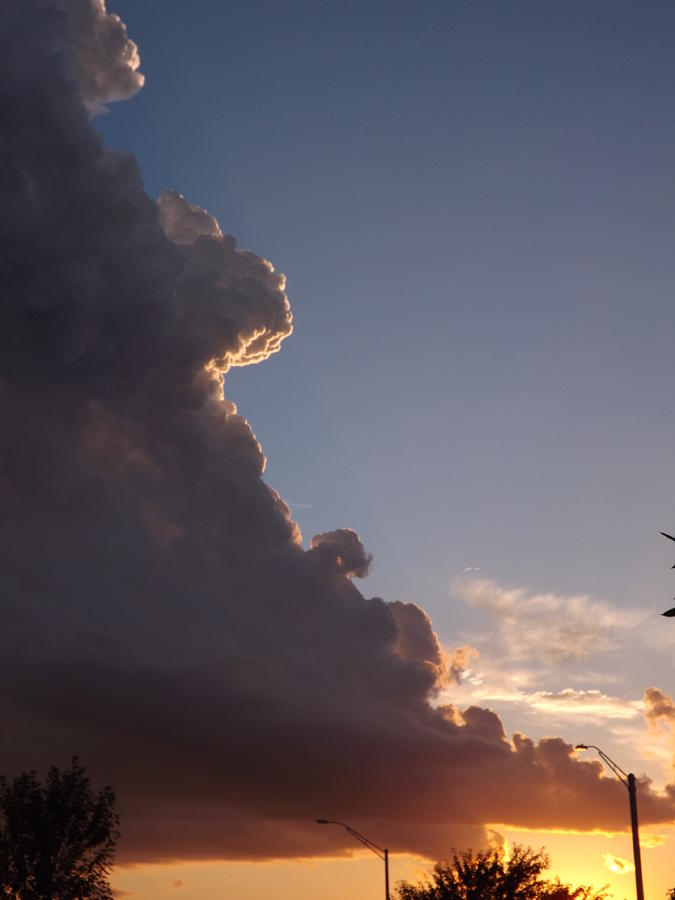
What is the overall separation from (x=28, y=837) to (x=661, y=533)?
39.2 m

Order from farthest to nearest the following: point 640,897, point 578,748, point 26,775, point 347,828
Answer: point 347,828, point 26,775, point 578,748, point 640,897

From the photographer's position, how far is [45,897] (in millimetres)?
41719

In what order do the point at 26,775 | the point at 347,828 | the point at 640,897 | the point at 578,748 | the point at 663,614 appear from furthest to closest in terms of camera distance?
the point at 347,828, the point at 26,775, the point at 578,748, the point at 640,897, the point at 663,614

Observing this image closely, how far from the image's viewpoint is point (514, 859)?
6012cm

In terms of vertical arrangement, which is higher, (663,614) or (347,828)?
(347,828)

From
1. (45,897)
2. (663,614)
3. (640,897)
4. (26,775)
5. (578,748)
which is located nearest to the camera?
(663,614)

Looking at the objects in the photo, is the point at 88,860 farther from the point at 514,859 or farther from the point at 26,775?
the point at 514,859

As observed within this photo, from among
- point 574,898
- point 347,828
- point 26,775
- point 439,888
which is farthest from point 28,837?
point 574,898

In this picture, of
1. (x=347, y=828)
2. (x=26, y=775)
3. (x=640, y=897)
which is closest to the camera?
(x=640, y=897)

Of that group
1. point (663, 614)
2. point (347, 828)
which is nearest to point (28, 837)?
point (347, 828)

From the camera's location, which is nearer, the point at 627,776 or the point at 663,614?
the point at 663,614

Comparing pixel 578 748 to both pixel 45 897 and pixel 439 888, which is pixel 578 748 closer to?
pixel 45 897

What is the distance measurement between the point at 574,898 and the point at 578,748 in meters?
30.4

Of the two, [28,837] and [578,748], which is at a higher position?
[578,748]
